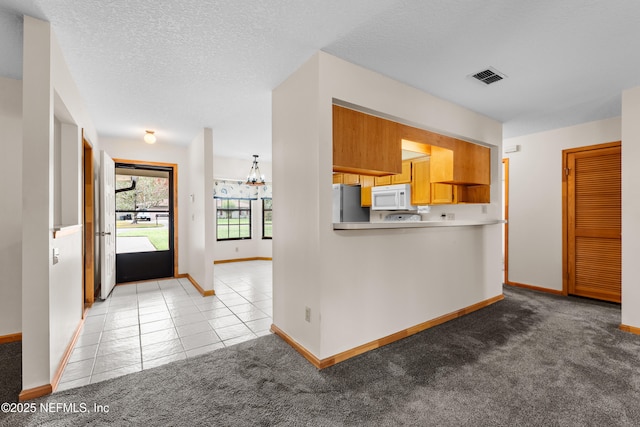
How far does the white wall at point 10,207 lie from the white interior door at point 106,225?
1.24 metres

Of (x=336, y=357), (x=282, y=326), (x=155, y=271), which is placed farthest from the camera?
(x=155, y=271)

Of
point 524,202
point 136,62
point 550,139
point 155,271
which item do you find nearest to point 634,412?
point 524,202

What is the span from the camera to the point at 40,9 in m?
1.87

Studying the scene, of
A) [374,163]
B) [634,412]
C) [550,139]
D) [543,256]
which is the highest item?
[550,139]

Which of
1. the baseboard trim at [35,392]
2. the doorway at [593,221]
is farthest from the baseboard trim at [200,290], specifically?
the doorway at [593,221]

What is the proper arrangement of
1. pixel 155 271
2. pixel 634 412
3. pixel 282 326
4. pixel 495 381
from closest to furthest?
pixel 634 412
pixel 495 381
pixel 282 326
pixel 155 271

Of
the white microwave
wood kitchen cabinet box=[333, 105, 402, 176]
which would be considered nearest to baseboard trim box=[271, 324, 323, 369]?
wood kitchen cabinet box=[333, 105, 402, 176]

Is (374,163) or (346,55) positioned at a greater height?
(346,55)

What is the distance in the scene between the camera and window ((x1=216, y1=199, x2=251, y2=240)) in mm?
7277

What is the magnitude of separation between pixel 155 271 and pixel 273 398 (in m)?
4.46

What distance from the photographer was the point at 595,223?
4.11m

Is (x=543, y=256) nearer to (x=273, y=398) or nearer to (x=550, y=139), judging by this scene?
(x=550, y=139)

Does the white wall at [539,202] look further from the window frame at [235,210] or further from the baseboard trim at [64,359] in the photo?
the baseboard trim at [64,359]

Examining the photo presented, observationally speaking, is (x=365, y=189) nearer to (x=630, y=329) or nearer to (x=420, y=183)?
(x=420, y=183)
